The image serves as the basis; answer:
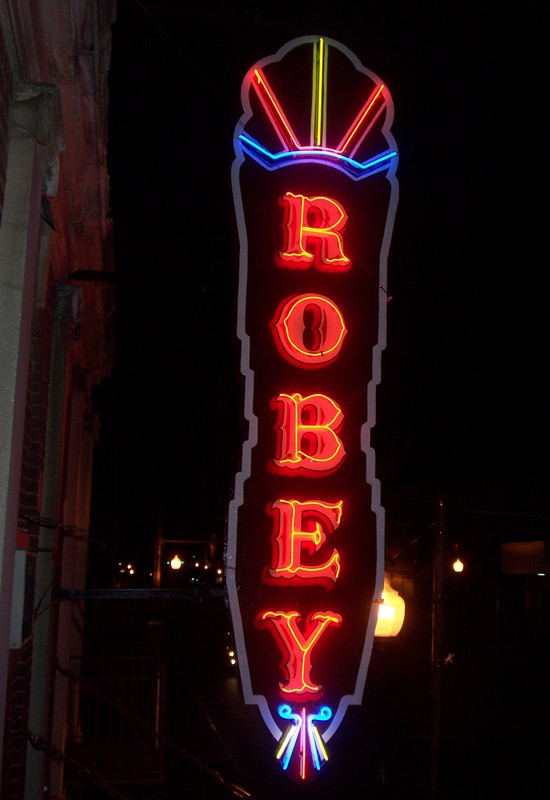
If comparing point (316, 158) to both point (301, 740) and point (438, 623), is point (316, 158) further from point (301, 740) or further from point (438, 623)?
point (438, 623)

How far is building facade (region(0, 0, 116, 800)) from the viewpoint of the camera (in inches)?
155

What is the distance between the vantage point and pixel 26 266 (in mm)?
4008

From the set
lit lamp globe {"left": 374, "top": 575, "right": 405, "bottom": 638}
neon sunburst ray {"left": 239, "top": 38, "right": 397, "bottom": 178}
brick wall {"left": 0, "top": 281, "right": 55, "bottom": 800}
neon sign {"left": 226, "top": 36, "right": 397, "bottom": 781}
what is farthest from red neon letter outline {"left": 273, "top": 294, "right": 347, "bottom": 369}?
lit lamp globe {"left": 374, "top": 575, "right": 405, "bottom": 638}

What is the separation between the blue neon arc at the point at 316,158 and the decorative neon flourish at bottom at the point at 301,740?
16.1ft

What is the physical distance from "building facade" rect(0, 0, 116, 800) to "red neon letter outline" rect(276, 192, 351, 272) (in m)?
1.69

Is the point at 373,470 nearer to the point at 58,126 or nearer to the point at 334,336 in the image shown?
the point at 334,336

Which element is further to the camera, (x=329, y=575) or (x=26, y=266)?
(x=329, y=575)

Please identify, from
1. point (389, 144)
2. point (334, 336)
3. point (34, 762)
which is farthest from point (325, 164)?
point (34, 762)

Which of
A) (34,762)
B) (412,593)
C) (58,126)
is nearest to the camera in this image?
(58,126)

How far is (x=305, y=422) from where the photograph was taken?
7203mm

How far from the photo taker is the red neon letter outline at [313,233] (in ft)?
24.1

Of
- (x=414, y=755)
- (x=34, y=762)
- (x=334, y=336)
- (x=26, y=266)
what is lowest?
(x=414, y=755)

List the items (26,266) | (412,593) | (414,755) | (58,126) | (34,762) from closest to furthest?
(26,266) < (58,126) < (34,762) < (414,755) < (412,593)

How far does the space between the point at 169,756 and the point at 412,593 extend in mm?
9750
